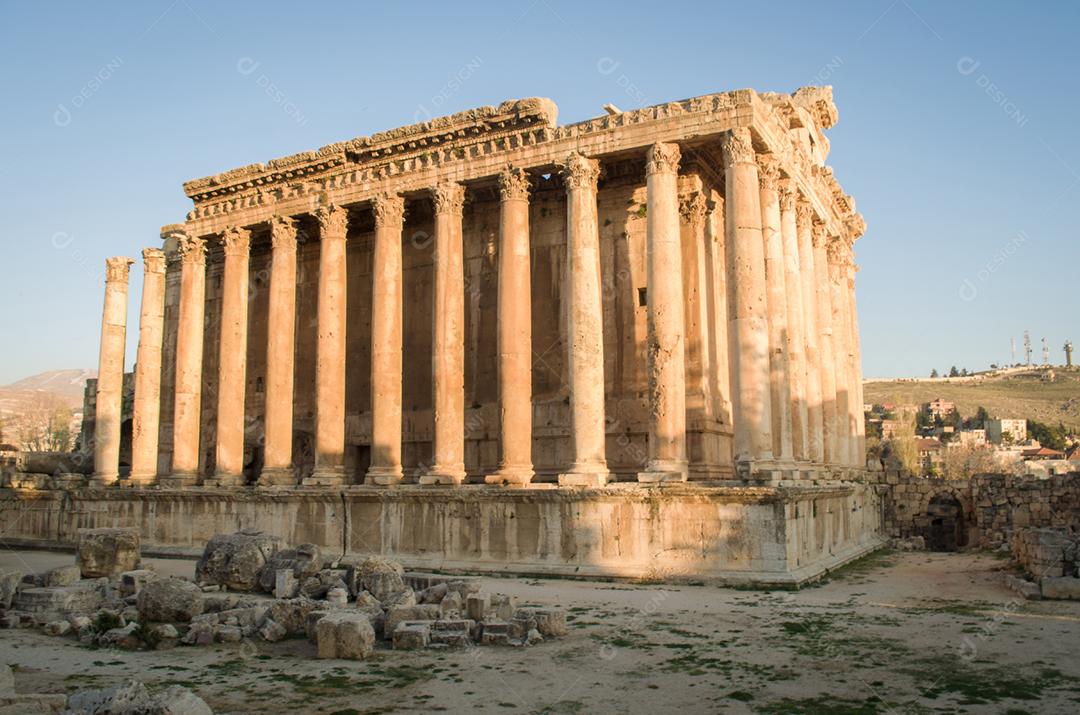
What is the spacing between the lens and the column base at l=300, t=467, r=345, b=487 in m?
21.8

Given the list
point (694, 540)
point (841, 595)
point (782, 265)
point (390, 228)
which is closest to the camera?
point (841, 595)

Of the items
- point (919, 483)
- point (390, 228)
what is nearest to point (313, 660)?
point (390, 228)

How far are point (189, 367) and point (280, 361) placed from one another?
3667 millimetres

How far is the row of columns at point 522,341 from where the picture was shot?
18.0 metres

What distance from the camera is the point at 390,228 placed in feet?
73.3

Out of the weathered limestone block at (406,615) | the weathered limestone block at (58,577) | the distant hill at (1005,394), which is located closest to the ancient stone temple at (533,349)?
the weathered limestone block at (406,615)

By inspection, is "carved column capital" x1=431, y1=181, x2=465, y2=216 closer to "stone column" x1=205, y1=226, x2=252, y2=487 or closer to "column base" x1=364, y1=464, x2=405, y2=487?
"column base" x1=364, y1=464, x2=405, y2=487

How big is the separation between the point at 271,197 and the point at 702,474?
46.2 feet

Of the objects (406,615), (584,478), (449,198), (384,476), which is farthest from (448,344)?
(406,615)

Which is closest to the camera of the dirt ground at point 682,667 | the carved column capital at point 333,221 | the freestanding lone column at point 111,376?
the dirt ground at point 682,667

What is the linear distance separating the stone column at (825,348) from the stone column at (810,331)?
0.86 metres

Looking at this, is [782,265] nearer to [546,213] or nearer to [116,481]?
[546,213]

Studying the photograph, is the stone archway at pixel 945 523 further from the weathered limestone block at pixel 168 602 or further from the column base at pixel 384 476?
the weathered limestone block at pixel 168 602

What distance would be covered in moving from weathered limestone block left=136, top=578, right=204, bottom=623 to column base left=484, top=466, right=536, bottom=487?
Result: 7.94 meters
